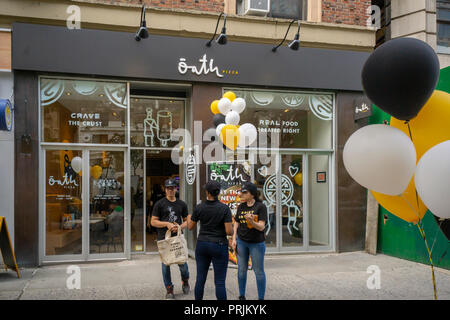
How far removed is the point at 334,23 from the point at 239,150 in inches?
146

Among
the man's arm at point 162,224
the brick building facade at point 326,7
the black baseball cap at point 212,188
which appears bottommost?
the man's arm at point 162,224

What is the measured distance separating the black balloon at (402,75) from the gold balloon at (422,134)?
30cm

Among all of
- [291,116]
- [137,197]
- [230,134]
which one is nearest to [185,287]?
[230,134]

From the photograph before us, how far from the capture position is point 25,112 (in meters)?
8.17

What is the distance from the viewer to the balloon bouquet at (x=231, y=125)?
7.77 metres

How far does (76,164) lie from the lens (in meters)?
8.67

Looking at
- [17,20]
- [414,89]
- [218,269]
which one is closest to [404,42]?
[414,89]

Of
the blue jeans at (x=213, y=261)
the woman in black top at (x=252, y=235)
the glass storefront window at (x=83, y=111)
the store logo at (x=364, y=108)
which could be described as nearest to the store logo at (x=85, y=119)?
the glass storefront window at (x=83, y=111)

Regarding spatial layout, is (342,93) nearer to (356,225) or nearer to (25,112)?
(356,225)

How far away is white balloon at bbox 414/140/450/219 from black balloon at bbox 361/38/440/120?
449mm

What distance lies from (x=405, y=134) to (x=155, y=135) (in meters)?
6.62

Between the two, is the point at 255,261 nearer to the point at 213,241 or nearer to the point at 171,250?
the point at 213,241

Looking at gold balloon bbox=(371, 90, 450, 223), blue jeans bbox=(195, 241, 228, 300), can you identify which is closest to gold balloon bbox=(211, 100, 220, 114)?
blue jeans bbox=(195, 241, 228, 300)

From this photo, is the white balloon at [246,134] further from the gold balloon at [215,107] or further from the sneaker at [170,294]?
the sneaker at [170,294]
